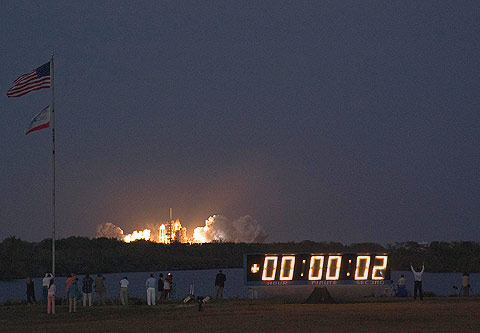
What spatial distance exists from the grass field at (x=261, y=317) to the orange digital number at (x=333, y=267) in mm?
1701

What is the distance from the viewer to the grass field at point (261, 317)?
3188 centimetres

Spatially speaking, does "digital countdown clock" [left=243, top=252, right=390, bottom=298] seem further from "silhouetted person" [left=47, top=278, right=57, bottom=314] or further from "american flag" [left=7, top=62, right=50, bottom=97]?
"american flag" [left=7, top=62, right=50, bottom=97]

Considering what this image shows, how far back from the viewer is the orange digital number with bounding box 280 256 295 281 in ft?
148

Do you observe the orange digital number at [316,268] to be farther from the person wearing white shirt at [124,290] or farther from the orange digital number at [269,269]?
the person wearing white shirt at [124,290]

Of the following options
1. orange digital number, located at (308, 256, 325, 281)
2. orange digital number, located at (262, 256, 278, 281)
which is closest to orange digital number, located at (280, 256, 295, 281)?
orange digital number, located at (262, 256, 278, 281)

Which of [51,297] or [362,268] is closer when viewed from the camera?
[51,297]

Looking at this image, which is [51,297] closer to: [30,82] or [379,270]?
[30,82]

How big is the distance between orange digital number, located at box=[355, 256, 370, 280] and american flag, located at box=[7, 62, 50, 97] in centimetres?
1994

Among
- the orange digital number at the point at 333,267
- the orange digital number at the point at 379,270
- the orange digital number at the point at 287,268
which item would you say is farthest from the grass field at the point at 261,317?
the orange digital number at the point at 333,267

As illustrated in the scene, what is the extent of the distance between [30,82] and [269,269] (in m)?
16.8

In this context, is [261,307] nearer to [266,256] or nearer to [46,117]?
[266,256]

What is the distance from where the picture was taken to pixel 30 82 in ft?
147

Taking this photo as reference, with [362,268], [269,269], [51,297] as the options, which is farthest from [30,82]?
[362,268]

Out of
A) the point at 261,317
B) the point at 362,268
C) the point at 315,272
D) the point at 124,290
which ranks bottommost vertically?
the point at 261,317
